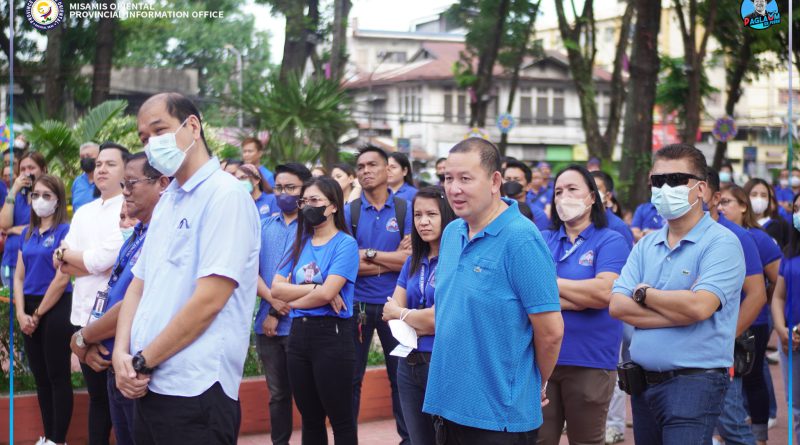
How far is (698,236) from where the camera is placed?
5055 millimetres

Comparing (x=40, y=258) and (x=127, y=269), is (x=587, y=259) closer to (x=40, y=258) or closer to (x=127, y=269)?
(x=127, y=269)

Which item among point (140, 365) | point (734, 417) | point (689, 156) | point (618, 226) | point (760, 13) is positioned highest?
point (760, 13)

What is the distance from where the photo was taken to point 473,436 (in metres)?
4.32

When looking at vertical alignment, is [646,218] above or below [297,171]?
below

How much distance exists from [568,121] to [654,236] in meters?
59.8

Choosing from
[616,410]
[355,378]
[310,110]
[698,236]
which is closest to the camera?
[698,236]

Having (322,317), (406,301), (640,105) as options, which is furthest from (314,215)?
(640,105)

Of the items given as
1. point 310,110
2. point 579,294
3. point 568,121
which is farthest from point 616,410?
point 568,121

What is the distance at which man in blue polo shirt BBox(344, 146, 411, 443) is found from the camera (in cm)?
746

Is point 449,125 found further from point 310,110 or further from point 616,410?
point 616,410

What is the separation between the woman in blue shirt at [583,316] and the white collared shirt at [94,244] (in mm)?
2635

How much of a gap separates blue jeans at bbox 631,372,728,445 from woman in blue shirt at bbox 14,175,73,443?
4140mm

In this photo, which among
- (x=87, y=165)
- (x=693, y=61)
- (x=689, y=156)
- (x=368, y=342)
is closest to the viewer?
(x=689, y=156)

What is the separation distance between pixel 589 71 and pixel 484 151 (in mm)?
20518
